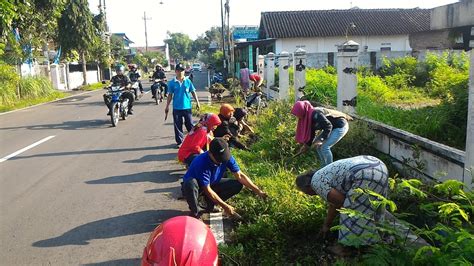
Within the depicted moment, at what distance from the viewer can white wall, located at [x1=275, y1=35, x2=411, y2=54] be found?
1189 inches

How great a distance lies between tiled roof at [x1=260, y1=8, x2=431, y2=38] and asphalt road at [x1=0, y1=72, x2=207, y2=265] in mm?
20135

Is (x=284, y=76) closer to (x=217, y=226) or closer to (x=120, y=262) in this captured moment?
(x=217, y=226)

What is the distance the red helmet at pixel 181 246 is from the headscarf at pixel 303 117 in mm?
3806

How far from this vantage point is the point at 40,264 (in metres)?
4.31

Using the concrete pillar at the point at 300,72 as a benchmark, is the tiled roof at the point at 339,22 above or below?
above

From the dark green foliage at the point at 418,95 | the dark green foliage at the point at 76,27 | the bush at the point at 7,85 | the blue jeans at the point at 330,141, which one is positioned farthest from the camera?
the dark green foliage at the point at 76,27

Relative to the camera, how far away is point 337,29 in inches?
1212

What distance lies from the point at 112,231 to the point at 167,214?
73cm

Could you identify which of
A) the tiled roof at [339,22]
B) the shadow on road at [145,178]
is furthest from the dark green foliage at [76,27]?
the shadow on road at [145,178]

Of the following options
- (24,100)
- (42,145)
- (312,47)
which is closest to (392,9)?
(312,47)

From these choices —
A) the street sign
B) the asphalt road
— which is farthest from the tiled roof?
the asphalt road

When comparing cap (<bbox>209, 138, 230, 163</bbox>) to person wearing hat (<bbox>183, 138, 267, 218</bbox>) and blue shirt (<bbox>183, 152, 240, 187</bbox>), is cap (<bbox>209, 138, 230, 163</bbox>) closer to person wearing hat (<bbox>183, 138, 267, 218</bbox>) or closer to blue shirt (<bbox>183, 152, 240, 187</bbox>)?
person wearing hat (<bbox>183, 138, 267, 218</bbox>)

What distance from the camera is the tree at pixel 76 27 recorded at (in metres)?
29.6

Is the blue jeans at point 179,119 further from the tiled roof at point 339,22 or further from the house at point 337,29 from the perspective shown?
the tiled roof at point 339,22
